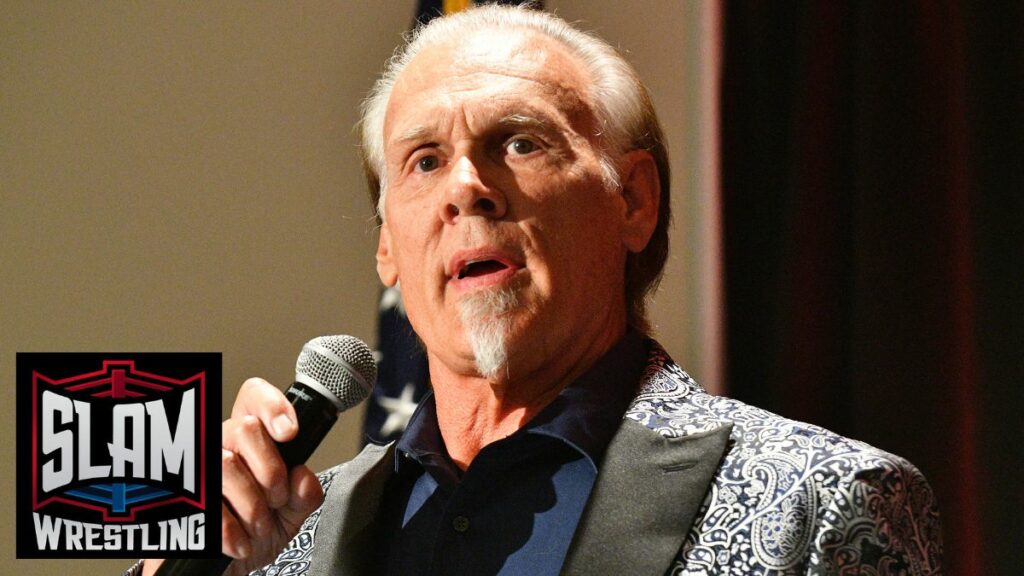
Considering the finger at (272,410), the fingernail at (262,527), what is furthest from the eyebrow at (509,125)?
the fingernail at (262,527)

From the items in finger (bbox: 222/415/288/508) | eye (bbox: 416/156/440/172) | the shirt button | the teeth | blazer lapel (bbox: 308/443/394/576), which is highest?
eye (bbox: 416/156/440/172)

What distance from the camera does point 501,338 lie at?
4.77 ft

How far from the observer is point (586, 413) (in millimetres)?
1424

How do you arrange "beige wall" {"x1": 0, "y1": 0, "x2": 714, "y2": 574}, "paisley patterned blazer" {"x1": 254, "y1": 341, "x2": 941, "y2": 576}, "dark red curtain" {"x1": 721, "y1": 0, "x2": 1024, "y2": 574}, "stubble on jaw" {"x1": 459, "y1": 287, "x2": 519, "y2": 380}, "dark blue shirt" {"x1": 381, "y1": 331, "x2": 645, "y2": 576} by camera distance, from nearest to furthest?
1. "paisley patterned blazer" {"x1": 254, "y1": 341, "x2": 941, "y2": 576}
2. "dark blue shirt" {"x1": 381, "y1": 331, "x2": 645, "y2": 576}
3. "stubble on jaw" {"x1": 459, "y1": 287, "x2": 519, "y2": 380}
4. "dark red curtain" {"x1": 721, "y1": 0, "x2": 1024, "y2": 574}
5. "beige wall" {"x1": 0, "y1": 0, "x2": 714, "y2": 574}

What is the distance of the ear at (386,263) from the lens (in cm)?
177

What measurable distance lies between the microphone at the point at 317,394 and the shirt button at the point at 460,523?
0.21m

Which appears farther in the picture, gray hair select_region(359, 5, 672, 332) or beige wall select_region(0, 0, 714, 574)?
beige wall select_region(0, 0, 714, 574)

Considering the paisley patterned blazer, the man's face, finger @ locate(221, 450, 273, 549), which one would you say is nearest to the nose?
the man's face

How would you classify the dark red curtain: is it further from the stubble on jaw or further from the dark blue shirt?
the stubble on jaw

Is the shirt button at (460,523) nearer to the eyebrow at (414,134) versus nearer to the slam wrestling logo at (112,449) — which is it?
the slam wrestling logo at (112,449)

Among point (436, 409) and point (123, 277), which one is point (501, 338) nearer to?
point (436, 409)

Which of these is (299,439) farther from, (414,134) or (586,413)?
(414,134)

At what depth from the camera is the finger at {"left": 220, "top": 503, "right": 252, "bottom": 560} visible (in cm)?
121

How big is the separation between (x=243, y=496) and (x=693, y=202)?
67.1 inches
